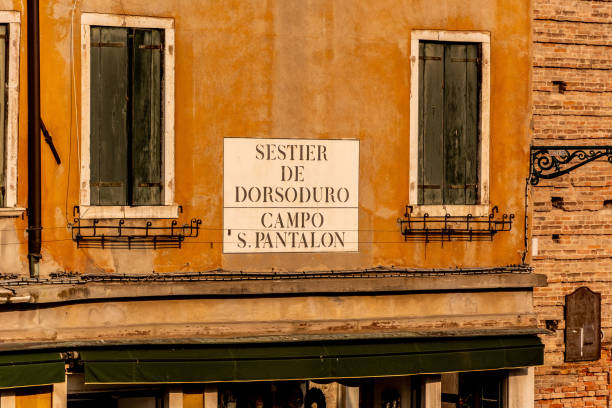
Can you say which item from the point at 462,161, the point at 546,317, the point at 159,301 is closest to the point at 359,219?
the point at 462,161

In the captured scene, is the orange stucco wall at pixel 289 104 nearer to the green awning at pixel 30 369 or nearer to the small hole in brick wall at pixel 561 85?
the green awning at pixel 30 369

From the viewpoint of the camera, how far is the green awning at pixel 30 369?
1109cm

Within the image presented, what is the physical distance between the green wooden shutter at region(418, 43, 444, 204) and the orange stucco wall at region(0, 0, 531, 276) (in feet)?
0.63

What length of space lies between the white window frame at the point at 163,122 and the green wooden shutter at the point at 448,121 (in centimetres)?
277

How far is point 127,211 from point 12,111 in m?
1.50

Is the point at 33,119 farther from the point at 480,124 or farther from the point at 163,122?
the point at 480,124

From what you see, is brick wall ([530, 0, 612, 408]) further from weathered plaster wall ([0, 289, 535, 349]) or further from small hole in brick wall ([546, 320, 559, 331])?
weathered plaster wall ([0, 289, 535, 349])

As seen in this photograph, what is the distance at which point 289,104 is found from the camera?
12453 millimetres

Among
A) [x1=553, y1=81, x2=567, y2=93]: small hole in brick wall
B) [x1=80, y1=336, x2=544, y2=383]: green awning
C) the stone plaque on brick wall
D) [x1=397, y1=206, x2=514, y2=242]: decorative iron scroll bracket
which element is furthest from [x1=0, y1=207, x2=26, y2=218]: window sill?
the stone plaque on brick wall

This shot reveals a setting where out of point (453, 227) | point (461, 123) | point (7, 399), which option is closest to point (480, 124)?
point (461, 123)

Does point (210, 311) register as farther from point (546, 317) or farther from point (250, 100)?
point (546, 317)

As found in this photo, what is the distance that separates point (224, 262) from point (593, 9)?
6.74 meters

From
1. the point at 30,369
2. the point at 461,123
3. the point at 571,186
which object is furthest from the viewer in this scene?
the point at 571,186

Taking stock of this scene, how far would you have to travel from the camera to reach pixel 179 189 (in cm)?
1207
